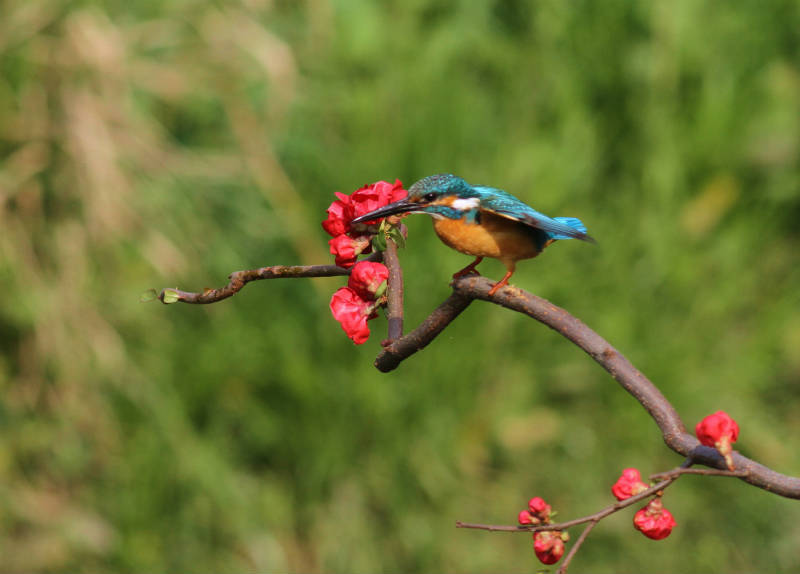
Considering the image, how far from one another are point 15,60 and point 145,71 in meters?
0.53

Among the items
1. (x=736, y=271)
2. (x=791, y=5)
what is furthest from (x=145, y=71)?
(x=791, y=5)

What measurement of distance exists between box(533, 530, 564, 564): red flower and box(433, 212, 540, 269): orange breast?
0.36 m

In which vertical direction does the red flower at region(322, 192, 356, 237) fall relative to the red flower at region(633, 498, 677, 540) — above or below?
above

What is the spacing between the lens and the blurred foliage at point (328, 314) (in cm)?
378

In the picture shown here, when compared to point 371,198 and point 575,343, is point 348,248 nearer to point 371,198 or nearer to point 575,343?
point 371,198

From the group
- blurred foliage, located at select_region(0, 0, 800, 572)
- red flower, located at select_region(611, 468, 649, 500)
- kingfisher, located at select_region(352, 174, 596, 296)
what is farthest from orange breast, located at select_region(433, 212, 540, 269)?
blurred foliage, located at select_region(0, 0, 800, 572)

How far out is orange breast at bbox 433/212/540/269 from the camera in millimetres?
1252

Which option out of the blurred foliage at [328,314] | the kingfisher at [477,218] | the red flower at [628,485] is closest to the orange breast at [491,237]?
the kingfisher at [477,218]

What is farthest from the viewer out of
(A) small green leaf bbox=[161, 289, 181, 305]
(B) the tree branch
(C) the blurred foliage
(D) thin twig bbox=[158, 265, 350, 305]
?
(C) the blurred foliage

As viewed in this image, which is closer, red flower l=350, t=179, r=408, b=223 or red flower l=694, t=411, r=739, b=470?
red flower l=694, t=411, r=739, b=470

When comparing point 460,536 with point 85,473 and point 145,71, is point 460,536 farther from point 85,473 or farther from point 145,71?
point 145,71

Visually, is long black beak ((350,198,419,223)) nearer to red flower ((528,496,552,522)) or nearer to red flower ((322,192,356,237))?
red flower ((322,192,356,237))

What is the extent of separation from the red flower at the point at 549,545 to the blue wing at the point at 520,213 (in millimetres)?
383

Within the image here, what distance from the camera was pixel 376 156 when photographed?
12.9 feet
